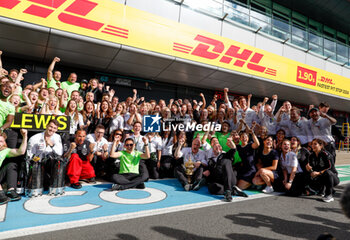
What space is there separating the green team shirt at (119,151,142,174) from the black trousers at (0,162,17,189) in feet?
6.37

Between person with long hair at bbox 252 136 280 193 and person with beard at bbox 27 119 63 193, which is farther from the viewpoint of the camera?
person with long hair at bbox 252 136 280 193

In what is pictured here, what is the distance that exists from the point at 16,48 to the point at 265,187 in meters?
9.26

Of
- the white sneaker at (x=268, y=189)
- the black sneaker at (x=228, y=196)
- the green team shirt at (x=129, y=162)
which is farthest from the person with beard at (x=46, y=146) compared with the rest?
the white sneaker at (x=268, y=189)

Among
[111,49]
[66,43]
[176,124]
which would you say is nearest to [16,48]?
[66,43]

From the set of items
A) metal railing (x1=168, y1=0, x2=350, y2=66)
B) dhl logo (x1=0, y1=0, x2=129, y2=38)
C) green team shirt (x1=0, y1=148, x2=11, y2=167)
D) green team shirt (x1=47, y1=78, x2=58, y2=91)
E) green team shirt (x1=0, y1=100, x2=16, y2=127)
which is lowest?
green team shirt (x1=0, y1=148, x2=11, y2=167)

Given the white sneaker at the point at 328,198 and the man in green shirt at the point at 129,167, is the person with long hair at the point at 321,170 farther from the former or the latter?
the man in green shirt at the point at 129,167

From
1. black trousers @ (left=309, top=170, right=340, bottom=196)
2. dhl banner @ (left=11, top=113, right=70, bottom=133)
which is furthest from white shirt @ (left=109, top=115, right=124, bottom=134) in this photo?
black trousers @ (left=309, top=170, right=340, bottom=196)

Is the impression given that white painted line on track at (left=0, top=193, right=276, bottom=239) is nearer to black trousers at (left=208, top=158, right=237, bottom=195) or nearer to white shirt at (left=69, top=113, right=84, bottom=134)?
black trousers at (left=208, top=158, right=237, bottom=195)

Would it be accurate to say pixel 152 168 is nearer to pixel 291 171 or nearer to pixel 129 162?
pixel 129 162

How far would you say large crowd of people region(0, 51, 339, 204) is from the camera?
4184mm

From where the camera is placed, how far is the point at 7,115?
13.6ft

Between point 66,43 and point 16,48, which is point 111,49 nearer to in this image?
point 66,43

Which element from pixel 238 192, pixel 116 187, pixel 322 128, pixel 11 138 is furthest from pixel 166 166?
pixel 322 128

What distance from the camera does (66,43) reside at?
23.7 feet
